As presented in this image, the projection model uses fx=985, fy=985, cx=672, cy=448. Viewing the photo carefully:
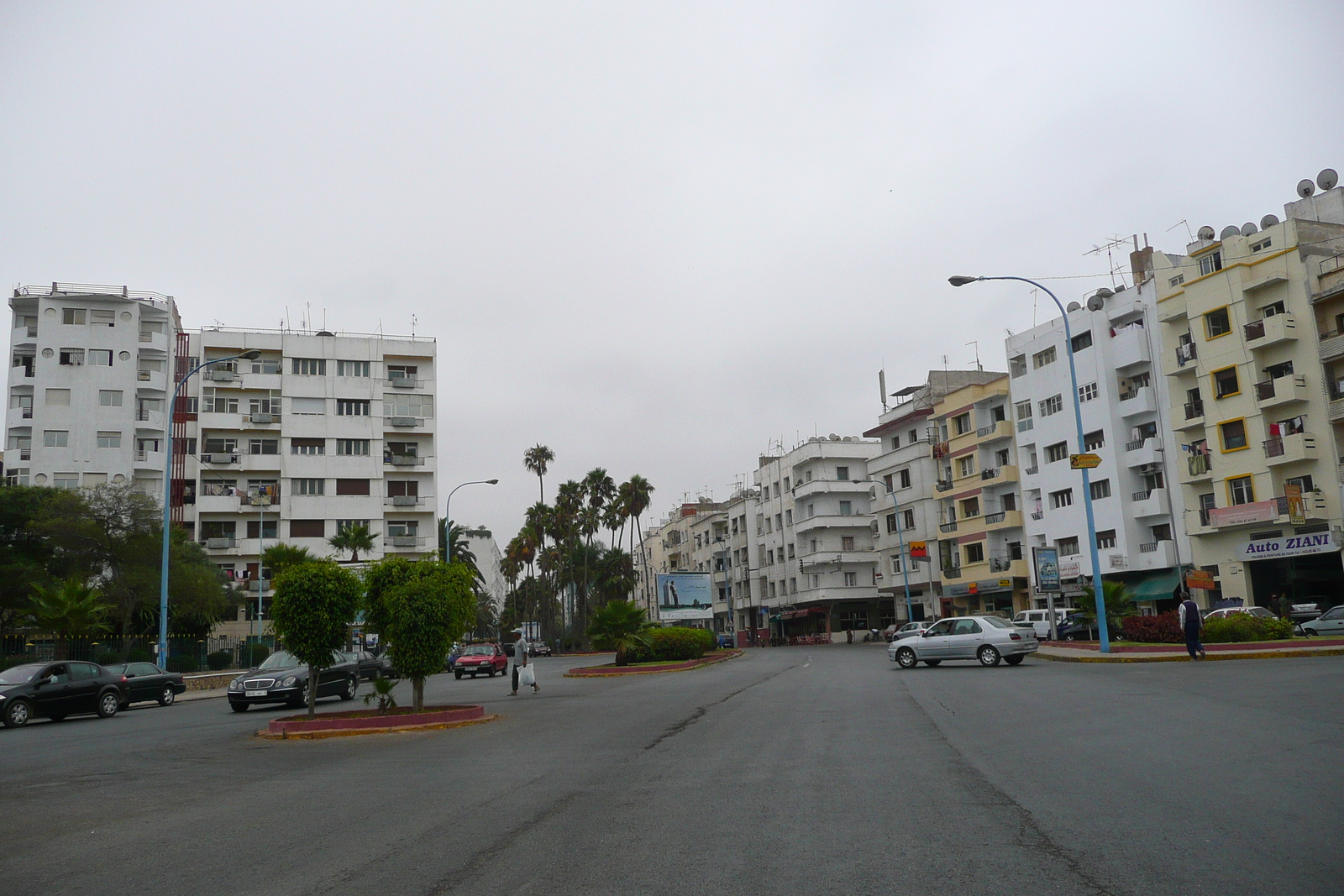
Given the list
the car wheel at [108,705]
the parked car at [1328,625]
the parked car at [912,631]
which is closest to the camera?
the car wheel at [108,705]

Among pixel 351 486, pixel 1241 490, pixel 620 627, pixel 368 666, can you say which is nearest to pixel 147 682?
pixel 368 666

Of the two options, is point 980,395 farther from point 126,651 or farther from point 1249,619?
point 126,651

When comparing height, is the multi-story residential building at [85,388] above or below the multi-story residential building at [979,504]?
above

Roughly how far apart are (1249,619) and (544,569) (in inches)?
2869

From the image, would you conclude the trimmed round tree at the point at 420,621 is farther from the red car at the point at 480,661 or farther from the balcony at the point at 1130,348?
the balcony at the point at 1130,348

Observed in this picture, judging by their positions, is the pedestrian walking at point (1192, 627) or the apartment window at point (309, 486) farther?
the apartment window at point (309, 486)

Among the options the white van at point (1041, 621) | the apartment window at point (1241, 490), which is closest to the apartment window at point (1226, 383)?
the apartment window at point (1241, 490)

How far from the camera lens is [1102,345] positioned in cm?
5456

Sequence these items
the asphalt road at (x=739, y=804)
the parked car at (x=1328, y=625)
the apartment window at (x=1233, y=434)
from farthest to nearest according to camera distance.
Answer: the apartment window at (x=1233, y=434), the parked car at (x=1328, y=625), the asphalt road at (x=739, y=804)

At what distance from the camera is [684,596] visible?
6731cm

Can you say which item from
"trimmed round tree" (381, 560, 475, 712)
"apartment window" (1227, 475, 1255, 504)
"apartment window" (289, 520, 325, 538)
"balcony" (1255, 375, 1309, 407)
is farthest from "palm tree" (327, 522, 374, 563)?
"balcony" (1255, 375, 1309, 407)

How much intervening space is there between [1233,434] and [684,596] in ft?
114

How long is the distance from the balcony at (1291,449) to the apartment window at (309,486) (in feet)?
192

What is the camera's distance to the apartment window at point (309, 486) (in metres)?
70.6
